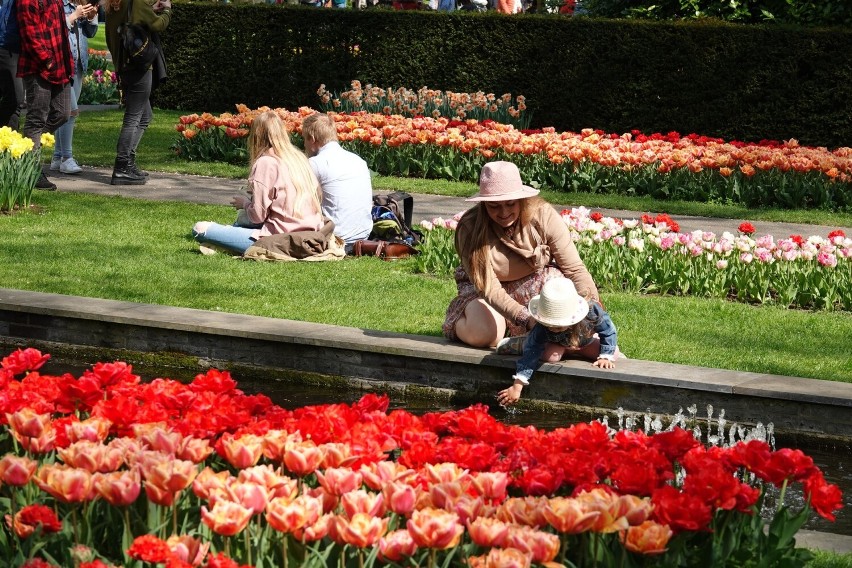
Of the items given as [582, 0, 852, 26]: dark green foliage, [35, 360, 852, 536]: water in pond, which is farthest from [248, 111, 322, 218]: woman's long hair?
[582, 0, 852, 26]: dark green foliage

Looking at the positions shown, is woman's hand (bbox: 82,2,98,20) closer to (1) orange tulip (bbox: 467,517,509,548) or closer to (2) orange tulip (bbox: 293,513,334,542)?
(2) orange tulip (bbox: 293,513,334,542)

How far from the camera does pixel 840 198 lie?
11336mm

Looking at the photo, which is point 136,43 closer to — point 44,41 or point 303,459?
point 44,41

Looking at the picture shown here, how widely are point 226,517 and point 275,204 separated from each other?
233 inches

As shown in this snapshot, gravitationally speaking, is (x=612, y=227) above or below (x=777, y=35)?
below

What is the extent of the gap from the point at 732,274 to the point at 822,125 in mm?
8113

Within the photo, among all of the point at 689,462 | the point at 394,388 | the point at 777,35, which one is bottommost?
the point at 394,388

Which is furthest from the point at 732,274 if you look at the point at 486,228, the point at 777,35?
the point at 777,35

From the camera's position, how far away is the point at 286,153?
8.29m

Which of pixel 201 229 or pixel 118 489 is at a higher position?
pixel 118 489

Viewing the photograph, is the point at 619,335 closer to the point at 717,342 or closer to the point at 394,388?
the point at 717,342

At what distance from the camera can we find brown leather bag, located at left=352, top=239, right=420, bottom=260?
863 cm

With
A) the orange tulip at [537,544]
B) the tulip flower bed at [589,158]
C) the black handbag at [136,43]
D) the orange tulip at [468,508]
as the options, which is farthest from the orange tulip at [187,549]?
the tulip flower bed at [589,158]

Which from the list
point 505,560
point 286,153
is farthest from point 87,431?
point 286,153
